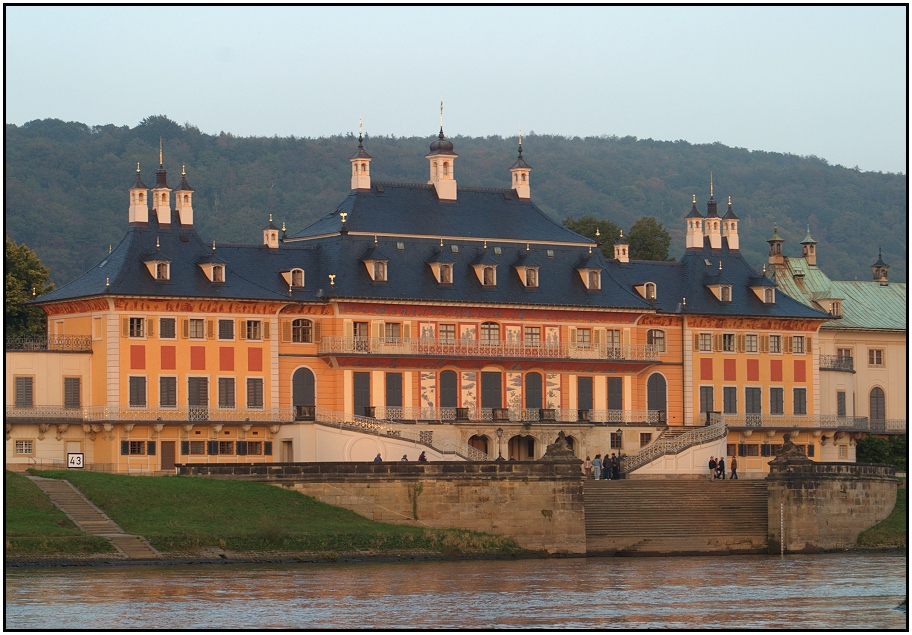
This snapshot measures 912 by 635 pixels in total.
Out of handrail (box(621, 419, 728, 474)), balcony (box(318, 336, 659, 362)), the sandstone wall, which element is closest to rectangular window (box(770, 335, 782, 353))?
balcony (box(318, 336, 659, 362))

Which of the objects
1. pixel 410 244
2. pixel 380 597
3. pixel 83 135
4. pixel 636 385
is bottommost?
pixel 380 597

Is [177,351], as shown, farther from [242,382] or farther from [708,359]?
[708,359]

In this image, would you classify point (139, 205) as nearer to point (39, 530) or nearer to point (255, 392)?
point (255, 392)

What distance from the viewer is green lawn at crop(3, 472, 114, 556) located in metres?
59.8

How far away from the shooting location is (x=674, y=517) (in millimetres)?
74125

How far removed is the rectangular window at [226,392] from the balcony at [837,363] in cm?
3070

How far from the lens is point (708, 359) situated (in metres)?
92.7

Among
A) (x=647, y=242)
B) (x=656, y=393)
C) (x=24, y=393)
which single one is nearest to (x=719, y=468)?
(x=656, y=393)

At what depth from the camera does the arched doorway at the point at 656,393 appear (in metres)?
91.2

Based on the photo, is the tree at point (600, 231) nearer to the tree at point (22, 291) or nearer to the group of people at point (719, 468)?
the group of people at point (719, 468)

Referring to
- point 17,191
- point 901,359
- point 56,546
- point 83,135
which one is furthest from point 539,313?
point 83,135

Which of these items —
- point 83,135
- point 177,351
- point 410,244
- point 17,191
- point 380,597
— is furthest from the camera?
point 83,135

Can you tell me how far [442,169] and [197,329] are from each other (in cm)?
1476

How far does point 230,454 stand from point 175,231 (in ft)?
31.0
